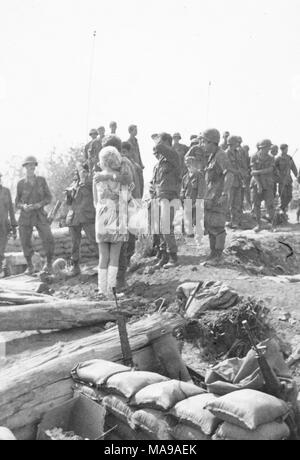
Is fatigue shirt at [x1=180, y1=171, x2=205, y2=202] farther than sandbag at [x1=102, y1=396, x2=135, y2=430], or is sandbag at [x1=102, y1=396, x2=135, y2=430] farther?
fatigue shirt at [x1=180, y1=171, x2=205, y2=202]

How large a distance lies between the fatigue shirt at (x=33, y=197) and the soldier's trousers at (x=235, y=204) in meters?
5.27

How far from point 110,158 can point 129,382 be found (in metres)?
3.63

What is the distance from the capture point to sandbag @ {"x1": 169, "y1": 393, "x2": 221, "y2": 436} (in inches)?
123

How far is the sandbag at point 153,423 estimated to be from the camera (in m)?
3.30

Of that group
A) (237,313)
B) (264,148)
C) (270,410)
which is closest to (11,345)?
(237,313)

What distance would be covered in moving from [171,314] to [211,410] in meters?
2.22

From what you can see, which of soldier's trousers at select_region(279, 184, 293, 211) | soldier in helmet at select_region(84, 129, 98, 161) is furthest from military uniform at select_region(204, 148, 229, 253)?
soldier's trousers at select_region(279, 184, 293, 211)

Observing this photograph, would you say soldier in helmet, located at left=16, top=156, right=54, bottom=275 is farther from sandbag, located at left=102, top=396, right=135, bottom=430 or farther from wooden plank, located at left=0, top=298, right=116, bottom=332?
sandbag, located at left=102, top=396, right=135, bottom=430

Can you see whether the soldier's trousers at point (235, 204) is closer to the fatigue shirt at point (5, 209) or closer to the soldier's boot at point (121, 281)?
the fatigue shirt at point (5, 209)

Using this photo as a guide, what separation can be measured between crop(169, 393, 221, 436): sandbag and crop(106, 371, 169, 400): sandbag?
0.37 meters

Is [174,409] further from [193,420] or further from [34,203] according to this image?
[34,203]

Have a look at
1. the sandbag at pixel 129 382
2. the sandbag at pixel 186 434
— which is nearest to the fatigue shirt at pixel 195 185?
the sandbag at pixel 129 382
